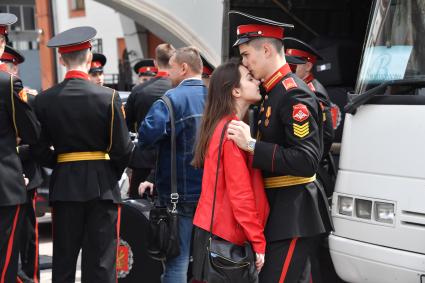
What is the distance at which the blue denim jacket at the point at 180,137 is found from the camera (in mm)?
4148

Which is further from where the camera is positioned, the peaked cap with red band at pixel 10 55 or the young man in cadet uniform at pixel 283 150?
the peaked cap with red band at pixel 10 55

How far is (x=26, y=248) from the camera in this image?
4.86m

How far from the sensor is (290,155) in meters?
2.97

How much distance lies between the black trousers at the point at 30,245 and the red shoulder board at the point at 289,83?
2441 millimetres

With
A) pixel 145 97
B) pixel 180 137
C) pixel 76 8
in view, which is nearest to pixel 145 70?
pixel 145 97

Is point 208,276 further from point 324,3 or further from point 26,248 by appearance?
point 324,3

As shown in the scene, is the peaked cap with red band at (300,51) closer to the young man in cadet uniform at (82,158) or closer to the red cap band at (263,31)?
the young man in cadet uniform at (82,158)

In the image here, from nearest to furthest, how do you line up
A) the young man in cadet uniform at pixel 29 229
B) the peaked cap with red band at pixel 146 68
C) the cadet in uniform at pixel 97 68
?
the young man in cadet uniform at pixel 29 229 < the cadet in uniform at pixel 97 68 < the peaked cap with red band at pixel 146 68

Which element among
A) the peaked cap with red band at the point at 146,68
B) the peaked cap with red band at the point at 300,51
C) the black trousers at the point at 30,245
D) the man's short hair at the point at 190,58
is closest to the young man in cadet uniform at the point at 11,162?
the black trousers at the point at 30,245

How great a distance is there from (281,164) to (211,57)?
3.70 m

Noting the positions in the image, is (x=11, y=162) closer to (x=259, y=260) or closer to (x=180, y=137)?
(x=180, y=137)

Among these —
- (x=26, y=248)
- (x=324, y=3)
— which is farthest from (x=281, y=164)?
(x=324, y=3)

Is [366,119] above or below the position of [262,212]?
above

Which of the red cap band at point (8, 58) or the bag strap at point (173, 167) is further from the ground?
the red cap band at point (8, 58)
